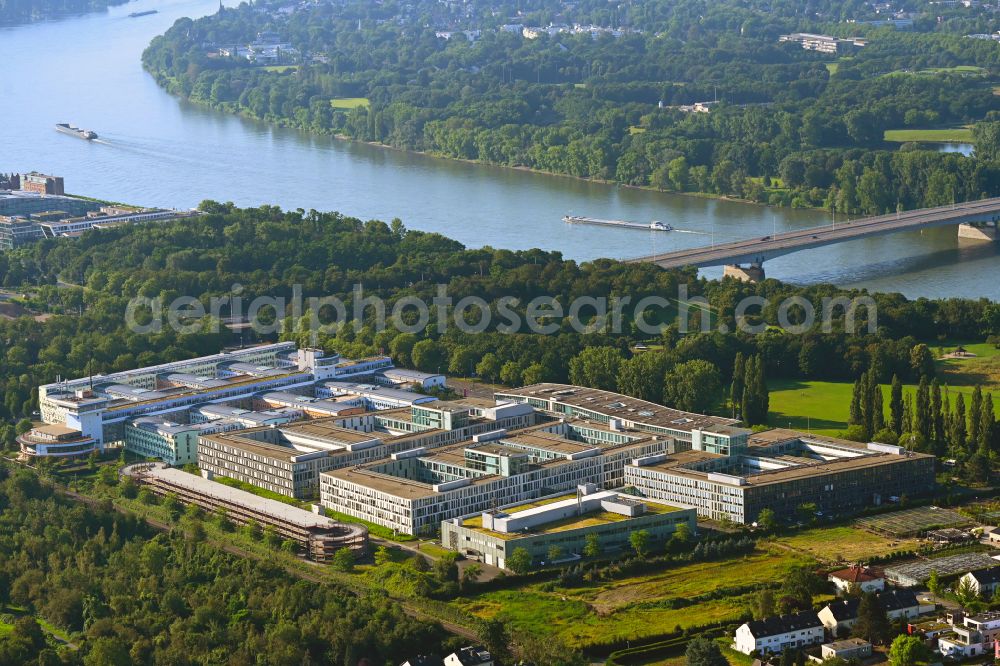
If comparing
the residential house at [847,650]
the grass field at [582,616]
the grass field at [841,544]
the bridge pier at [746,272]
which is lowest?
the grass field at [582,616]

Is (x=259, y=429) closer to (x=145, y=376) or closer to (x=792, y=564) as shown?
(x=145, y=376)

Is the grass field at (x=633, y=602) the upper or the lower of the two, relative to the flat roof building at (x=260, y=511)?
lower

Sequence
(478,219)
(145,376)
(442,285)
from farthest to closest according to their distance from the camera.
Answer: (478,219), (442,285), (145,376)

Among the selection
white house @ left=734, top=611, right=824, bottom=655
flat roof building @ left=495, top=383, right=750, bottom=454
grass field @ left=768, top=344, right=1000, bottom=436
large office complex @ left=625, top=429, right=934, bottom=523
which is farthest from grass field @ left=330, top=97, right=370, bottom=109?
white house @ left=734, top=611, right=824, bottom=655

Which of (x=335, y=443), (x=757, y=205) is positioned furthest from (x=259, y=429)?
(x=757, y=205)

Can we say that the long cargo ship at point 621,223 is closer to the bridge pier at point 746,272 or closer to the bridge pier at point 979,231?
the bridge pier at point 746,272

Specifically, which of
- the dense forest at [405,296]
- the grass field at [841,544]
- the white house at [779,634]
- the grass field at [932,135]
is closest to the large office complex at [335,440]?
the dense forest at [405,296]
